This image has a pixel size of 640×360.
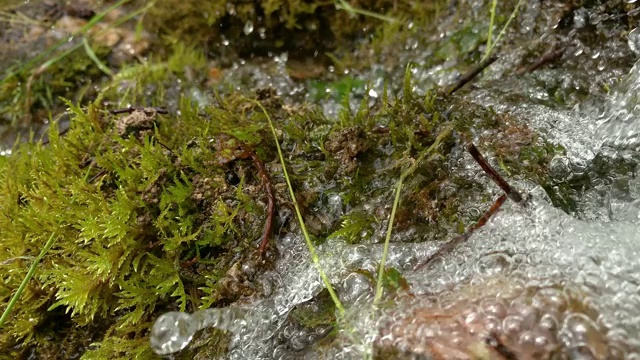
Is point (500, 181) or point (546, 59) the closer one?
point (500, 181)

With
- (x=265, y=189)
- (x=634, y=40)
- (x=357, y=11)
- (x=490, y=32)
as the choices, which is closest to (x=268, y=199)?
(x=265, y=189)

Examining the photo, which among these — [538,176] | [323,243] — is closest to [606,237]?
[538,176]

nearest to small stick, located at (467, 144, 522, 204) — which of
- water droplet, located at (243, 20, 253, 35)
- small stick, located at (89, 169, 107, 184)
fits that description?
small stick, located at (89, 169, 107, 184)

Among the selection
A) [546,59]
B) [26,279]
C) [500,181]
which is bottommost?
[26,279]

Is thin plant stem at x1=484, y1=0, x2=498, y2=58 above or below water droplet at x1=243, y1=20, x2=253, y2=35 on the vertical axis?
above

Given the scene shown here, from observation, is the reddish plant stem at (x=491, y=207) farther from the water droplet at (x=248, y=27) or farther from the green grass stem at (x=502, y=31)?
the water droplet at (x=248, y=27)

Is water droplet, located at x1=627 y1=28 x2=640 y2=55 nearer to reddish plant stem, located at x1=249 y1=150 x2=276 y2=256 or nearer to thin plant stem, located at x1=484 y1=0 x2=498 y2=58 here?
thin plant stem, located at x1=484 y1=0 x2=498 y2=58

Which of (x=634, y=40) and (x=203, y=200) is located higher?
(x=634, y=40)

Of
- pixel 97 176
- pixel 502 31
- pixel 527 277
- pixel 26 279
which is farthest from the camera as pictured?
pixel 502 31

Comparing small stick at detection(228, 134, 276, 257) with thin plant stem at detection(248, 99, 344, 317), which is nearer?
thin plant stem at detection(248, 99, 344, 317)

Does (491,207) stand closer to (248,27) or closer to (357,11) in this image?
(357,11)

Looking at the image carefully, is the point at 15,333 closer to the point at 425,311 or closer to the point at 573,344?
the point at 425,311
